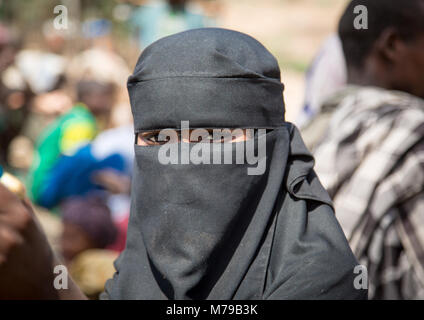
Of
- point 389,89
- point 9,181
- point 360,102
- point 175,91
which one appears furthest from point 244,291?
point 389,89

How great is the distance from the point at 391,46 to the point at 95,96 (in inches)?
126

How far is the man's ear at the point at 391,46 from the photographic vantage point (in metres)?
2.82

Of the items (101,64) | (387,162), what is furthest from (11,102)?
(387,162)

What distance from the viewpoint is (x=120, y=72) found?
31.6ft

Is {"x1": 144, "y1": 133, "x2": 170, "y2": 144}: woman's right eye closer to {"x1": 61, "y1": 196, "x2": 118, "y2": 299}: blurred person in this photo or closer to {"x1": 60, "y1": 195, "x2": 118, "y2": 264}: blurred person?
{"x1": 61, "y1": 196, "x2": 118, "y2": 299}: blurred person

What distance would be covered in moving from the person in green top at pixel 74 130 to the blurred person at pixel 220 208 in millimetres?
3025

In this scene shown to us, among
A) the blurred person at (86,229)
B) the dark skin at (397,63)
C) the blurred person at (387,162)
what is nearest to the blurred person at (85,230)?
the blurred person at (86,229)

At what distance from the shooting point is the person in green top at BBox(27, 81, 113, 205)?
15.8 feet

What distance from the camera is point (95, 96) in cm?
547

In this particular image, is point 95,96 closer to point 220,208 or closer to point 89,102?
point 89,102

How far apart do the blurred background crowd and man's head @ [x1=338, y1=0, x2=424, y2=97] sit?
0.41 m

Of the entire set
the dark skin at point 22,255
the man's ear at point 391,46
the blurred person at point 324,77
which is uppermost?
the man's ear at point 391,46

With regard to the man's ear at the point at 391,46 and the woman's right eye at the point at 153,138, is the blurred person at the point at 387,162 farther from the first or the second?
the woman's right eye at the point at 153,138
